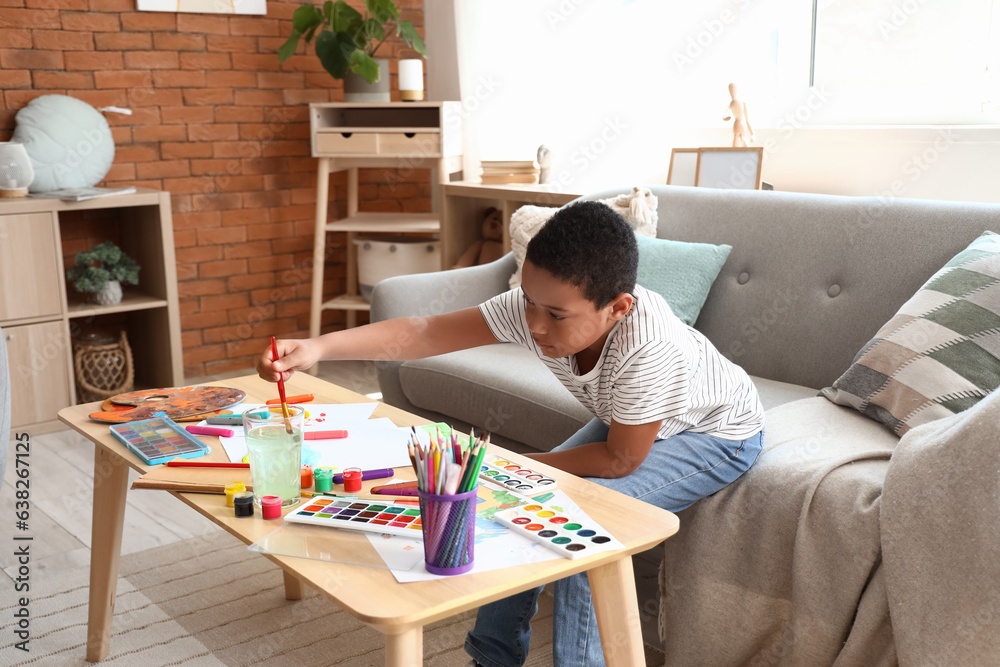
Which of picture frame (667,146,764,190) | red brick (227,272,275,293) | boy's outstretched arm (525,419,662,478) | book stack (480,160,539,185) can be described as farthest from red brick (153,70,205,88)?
boy's outstretched arm (525,419,662,478)

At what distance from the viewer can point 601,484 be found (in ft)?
4.54

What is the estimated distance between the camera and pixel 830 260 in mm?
2023

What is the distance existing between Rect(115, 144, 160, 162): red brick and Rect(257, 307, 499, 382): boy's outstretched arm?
2.26 meters

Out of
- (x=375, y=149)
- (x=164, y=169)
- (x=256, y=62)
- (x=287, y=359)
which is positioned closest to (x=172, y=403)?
(x=287, y=359)

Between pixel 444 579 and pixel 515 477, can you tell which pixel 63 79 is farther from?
pixel 444 579

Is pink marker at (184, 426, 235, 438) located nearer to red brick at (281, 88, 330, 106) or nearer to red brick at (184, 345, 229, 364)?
red brick at (184, 345, 229, 364)

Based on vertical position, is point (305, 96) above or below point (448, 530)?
above

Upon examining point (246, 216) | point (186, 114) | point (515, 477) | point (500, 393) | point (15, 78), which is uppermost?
point (15, 78)

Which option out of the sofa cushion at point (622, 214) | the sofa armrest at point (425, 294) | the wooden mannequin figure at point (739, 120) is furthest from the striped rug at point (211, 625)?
the wooden mannequin figure at point (739, 120)

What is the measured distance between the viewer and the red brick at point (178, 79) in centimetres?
344

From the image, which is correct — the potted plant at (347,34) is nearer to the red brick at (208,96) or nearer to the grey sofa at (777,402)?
the red brick at (208,96)

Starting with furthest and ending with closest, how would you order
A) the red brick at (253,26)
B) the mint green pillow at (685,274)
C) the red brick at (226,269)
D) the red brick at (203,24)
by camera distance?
the red brick at (226,269), the red brick at (253,26), the red brick at (203,24), the mint green pillow at (685,274)

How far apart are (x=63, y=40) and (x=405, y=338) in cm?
243

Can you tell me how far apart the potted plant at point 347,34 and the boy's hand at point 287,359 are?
2.25 metres
